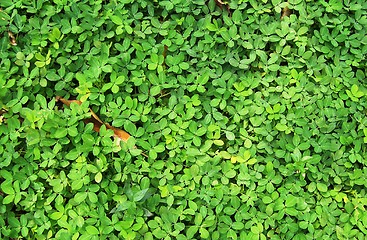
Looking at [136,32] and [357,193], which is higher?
[136,32]

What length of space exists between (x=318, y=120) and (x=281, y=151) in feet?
0.95

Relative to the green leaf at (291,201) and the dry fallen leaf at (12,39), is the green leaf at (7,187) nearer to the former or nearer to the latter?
the dry fallen leaf at (12,39)

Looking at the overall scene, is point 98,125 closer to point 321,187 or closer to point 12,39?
point 12,39

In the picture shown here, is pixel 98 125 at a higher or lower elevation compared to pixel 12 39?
lower

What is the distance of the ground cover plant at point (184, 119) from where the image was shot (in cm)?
247

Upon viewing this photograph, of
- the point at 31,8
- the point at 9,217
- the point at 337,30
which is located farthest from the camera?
the point at 337,30

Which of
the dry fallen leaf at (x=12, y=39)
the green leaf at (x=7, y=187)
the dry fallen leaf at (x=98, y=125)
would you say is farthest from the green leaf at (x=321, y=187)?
the dry fallen leaf at (x=12, y=39)

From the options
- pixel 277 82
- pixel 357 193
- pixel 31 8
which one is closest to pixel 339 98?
pixel 277 82

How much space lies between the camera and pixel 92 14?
263cm

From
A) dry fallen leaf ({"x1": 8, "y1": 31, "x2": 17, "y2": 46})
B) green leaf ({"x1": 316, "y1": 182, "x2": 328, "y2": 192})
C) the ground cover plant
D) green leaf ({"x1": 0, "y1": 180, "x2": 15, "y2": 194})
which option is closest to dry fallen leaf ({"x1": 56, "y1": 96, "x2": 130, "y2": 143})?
the ground cover plant

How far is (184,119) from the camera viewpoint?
262 centimetres

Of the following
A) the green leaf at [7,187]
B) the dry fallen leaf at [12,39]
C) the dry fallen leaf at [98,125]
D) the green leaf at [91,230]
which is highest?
the dry fallen leaf at [12,39]

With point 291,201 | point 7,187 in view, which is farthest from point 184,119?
point 7,187

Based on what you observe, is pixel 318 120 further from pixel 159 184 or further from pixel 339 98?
pixel 159 184
